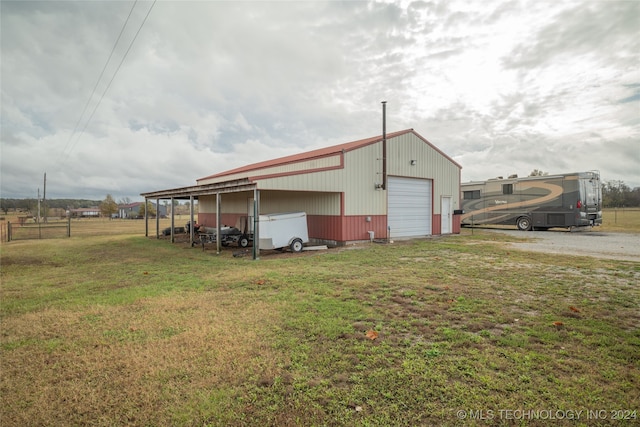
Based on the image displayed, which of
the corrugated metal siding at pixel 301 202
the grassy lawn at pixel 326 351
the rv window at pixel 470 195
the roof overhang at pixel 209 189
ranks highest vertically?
the rv window at pixel 470 195

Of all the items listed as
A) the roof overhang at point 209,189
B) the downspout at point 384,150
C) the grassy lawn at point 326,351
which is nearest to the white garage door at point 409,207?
the downspout at point 384,150

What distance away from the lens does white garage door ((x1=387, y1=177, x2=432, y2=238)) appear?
1708cm

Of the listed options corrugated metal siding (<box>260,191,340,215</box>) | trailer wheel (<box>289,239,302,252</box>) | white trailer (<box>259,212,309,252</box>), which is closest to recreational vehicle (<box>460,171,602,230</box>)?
corrugated metal siding (<box>260,191,340,215</box>)

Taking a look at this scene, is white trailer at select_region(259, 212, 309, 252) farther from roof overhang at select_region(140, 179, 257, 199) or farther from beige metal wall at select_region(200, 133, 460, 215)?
roof overhang at select_region(140, 179, 257, 199)

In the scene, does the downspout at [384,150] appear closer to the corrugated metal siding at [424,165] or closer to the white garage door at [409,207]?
the corrugated metal siding at [424,165]

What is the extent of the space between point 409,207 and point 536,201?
9336 mm

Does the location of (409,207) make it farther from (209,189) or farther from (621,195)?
(621,195)

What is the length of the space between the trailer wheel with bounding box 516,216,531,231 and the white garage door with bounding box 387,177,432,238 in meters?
7.57

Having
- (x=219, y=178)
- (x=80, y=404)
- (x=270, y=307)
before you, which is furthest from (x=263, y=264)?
(x=219, y=178)

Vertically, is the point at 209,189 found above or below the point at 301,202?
above

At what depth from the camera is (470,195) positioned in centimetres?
2408

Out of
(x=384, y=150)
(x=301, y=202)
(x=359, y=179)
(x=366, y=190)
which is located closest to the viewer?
(x=359, y=179)

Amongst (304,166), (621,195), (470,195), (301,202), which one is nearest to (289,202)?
(301,202)

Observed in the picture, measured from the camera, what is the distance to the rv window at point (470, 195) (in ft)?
77.6
